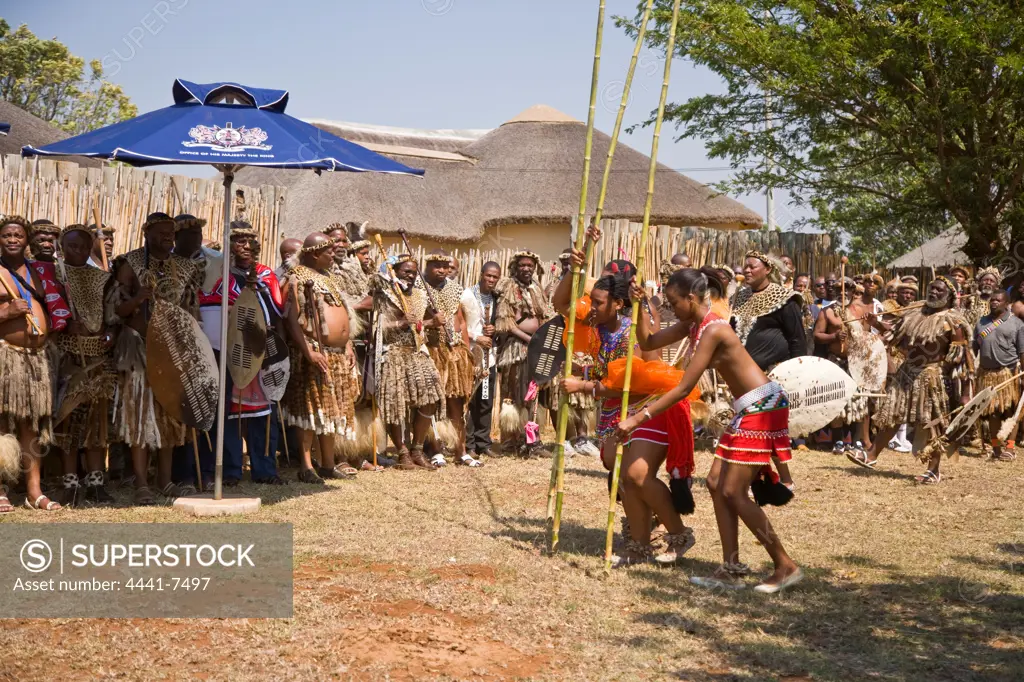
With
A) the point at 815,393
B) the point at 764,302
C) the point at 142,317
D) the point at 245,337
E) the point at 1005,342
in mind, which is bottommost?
the point at 815,393

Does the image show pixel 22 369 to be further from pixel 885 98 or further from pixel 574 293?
pixel 885 98

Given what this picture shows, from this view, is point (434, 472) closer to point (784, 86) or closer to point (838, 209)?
point (784, 86)

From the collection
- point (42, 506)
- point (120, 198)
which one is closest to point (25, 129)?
point (120, 198)

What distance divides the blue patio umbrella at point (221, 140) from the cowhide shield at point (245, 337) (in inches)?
20.2

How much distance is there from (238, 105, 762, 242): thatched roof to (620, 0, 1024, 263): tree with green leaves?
626 cm

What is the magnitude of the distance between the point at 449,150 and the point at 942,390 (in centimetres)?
1983

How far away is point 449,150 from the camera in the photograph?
94.7ft

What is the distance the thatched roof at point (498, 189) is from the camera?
2288 centimetres

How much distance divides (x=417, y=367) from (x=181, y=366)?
2.76m

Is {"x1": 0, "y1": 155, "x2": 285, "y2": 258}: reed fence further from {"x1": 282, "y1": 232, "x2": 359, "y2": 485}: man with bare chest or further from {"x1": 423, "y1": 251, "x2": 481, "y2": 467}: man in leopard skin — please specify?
{"x1": 423, "y1": 251, "x2": 481, "y2": 467}: man in leopard skin

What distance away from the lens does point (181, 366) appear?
24.8 ft

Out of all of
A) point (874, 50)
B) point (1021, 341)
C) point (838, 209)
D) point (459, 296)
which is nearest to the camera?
point (459, 296)

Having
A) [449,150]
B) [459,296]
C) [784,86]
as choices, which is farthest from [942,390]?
[449,150]

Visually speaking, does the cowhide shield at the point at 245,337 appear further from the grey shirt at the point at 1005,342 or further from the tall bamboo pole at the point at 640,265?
the grey shirt at the point at 1005,342
